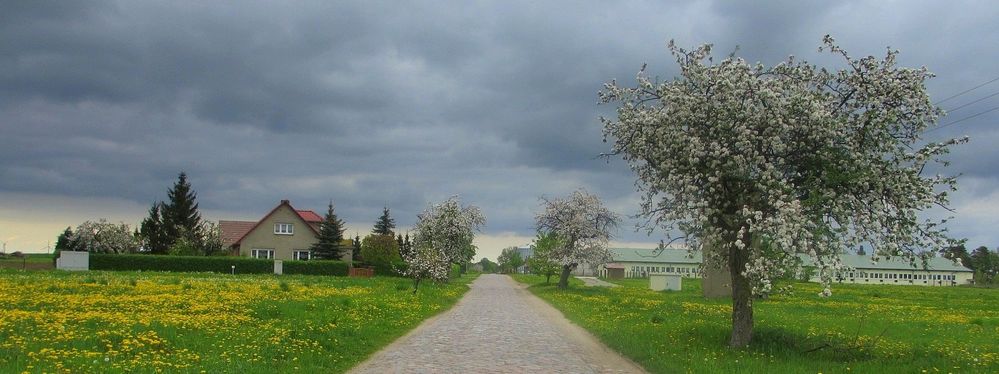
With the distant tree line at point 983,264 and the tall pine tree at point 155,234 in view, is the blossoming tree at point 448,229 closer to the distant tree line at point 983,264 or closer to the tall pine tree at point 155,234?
the tall pine tree at point 155,234

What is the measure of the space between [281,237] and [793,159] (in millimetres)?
77257

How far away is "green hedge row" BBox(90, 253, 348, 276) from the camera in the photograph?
2335 inches

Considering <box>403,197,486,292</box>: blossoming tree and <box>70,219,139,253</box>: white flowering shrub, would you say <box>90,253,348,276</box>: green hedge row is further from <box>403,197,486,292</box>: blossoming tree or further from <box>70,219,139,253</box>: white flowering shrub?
<box>70,219,139,253</box>: white flowering shrub

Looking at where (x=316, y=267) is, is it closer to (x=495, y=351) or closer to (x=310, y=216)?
(x=310, y=216)

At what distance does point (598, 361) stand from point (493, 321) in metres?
9.65

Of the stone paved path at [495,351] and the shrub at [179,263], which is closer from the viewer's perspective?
the stone paved path at [495,351]

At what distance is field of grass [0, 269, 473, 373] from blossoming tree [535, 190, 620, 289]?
3257 cm

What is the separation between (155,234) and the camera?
83375 millimetres

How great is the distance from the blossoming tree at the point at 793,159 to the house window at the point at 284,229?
7566cm

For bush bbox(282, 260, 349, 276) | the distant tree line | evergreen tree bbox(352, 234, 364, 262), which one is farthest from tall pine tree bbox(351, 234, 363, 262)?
the distant tree line

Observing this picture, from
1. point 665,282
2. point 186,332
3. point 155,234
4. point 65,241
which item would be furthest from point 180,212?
point 186,332

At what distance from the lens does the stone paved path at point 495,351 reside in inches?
520

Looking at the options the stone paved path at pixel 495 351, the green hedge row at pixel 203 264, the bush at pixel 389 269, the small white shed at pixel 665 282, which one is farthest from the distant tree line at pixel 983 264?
the stone paved path at pixel 495 351

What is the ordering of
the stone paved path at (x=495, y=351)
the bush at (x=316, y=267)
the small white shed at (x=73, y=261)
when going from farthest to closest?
the bush at (x=316, y=267), the small white shed at (x=73, y=261), the stone paved path at (x=495, y=351)
